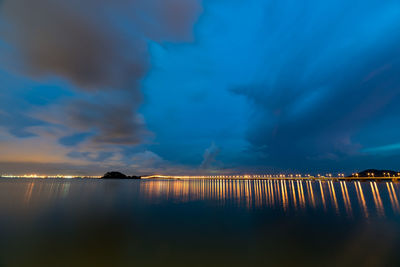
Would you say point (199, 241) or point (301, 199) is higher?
point (301, 199)

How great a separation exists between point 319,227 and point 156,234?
57.8 feet

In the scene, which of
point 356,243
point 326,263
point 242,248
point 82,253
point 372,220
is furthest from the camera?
point 372,220

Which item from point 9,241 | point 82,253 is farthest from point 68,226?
point 82,253

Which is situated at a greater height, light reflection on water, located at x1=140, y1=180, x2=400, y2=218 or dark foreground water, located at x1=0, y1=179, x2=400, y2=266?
light reflection on water, located at x1=140, y1=180, x2=400, y2=218

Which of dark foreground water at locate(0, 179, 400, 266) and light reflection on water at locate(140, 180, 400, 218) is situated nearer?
dark foreground water at locate(0, 179, 400, 266)

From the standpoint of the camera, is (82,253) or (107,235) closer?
(82,253)

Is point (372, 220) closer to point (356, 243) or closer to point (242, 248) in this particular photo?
point (356, 243)

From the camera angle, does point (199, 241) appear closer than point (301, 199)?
Yes

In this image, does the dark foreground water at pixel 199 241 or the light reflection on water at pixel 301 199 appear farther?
the light reflection on water at pixel 301 199

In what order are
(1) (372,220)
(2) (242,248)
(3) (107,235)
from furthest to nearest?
1. (1) (372,220)
2. (3) (107,235)
3. (2) (242,248)

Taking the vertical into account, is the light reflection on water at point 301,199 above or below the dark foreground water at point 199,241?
above

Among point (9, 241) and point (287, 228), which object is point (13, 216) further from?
point (287, 228)

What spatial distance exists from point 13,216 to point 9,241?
1311cm

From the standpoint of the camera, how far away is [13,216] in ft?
87.1
